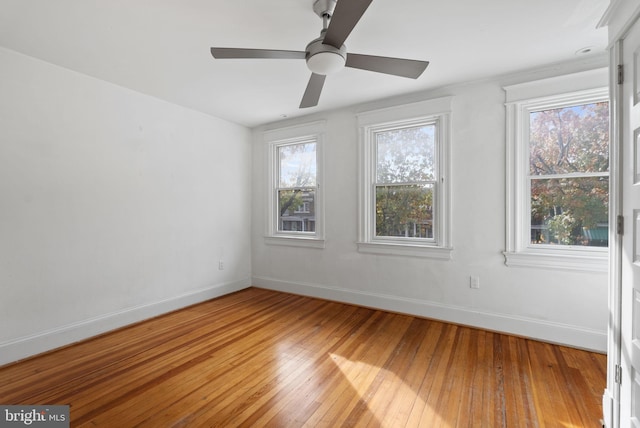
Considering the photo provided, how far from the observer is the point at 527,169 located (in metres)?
2.79

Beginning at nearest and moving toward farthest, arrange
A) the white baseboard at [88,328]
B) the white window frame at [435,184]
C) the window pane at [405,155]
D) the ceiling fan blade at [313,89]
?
the ceiling fan blade at [313,89] < the white baseboard at [88,328] < the white window frame at [435,184] < the window pane at [405,155]

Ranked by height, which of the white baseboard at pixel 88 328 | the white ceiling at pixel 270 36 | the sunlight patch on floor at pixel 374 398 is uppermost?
the white ceiling at pixel 270 36

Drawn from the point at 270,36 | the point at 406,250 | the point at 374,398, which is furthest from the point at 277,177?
the point at 374,398

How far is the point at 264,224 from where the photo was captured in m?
4.56

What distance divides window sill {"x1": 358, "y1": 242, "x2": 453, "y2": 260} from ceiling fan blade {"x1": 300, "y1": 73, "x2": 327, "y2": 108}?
1899 millimetres

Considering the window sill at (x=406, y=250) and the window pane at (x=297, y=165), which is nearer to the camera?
the window sill at (x=406, y=250)

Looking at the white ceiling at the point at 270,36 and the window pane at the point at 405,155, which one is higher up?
the white ceiling at the point at 270,36

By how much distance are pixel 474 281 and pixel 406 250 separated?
765 millimetres

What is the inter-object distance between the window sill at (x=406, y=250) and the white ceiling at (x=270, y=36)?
180cm

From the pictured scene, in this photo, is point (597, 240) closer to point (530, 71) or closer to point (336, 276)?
point (530, 71)

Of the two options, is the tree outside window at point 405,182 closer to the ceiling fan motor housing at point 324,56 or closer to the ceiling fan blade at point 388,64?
the ceiling fan blade at point 388,64

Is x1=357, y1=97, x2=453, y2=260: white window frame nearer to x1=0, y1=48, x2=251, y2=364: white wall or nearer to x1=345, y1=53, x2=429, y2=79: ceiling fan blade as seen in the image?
x1=345, y1=53, x2=429, y2=79: ceiling fan blade

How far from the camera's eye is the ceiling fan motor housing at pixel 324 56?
1.73m

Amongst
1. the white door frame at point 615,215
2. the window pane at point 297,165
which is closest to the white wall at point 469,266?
the window pane at point 297,165
